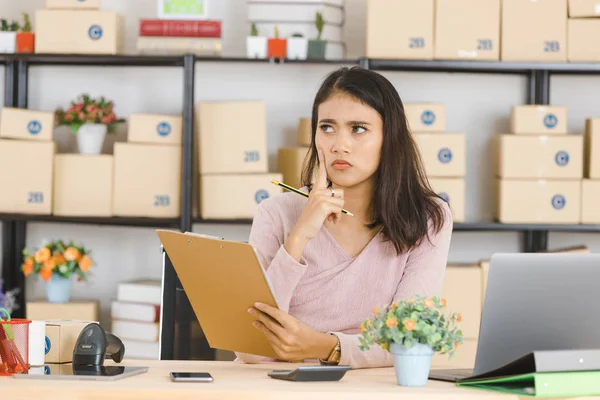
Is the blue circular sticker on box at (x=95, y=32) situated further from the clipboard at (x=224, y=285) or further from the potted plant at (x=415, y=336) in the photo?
the potted plant at (x=415, y=336)

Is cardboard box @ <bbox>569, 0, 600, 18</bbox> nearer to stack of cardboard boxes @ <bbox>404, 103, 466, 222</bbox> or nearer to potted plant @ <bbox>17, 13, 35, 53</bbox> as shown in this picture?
stack of cardboard boxes @ <bbox>404, 103, 466, 222</bbox>

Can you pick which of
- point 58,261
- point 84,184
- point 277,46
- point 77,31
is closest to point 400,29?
point 277,46

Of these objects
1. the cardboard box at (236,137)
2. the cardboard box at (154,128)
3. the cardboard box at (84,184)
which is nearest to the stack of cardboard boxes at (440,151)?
the cardboard box at (236,137)

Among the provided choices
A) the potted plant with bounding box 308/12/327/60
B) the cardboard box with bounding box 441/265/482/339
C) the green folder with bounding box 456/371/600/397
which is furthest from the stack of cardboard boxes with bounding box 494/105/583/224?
the green folder with bounding box 456/371/600/397

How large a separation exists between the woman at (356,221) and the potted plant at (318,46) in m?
1.34

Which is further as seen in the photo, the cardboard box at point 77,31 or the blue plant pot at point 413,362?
the cardboard box at point 77,31

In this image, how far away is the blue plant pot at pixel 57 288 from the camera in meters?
3.59

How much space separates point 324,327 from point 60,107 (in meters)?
2.07

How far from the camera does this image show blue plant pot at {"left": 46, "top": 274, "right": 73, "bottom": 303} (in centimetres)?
359

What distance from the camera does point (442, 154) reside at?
3.46 m

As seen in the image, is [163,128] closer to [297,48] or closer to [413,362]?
[297,48]

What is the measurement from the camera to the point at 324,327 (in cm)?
208

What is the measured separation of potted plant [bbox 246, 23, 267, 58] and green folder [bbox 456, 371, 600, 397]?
7.34ft

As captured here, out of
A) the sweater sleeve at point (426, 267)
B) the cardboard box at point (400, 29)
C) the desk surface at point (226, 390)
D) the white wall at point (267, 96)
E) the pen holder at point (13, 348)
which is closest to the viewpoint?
the desk surface at point (226, 390)
